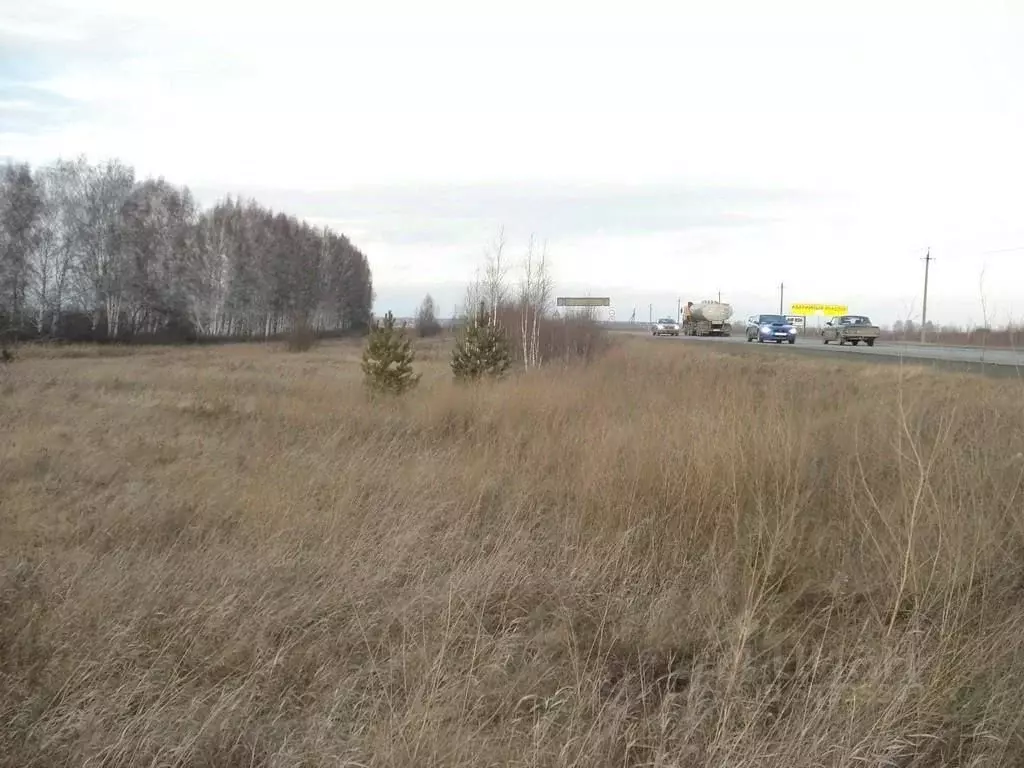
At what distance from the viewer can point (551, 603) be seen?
3.65 metres

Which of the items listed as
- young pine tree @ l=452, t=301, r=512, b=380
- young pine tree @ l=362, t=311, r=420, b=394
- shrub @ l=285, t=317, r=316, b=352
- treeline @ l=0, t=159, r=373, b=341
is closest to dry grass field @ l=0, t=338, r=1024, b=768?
young pine tree @ l=362, t=311, r=420, b=394

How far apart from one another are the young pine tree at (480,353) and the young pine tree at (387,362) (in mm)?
1424

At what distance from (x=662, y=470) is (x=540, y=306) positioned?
1726 centimetres

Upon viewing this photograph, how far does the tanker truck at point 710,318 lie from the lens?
54.8 m

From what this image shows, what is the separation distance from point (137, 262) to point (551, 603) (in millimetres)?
48106

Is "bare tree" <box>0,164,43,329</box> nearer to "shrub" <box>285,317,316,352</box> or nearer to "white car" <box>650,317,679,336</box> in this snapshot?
"shrub" <box>285,317,316,352</box>

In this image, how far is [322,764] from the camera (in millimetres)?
2381

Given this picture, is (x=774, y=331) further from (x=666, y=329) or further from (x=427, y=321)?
(x=427, y=321)

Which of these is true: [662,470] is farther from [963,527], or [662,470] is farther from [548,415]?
[548,415]

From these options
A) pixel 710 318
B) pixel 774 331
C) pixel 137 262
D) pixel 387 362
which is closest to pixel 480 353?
pixel 387 362

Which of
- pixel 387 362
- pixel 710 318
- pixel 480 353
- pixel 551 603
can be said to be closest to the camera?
pixel 551 603

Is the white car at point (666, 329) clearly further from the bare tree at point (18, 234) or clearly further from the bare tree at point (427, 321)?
the bare tree at point (18, 234)

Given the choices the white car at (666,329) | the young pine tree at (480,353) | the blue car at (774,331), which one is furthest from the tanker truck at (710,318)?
the young pine tree at (480,353)

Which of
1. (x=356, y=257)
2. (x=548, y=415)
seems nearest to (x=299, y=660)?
(x=548, y=415)
